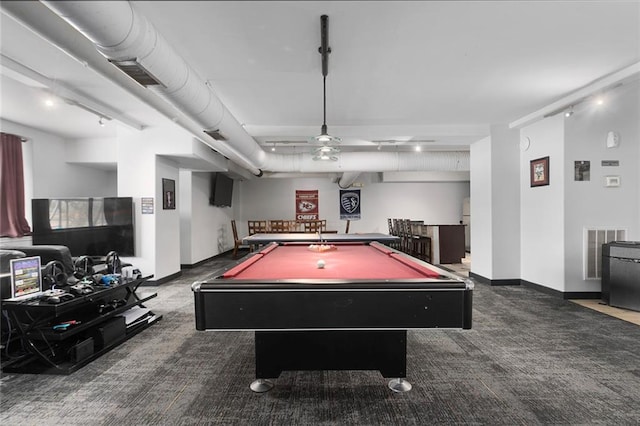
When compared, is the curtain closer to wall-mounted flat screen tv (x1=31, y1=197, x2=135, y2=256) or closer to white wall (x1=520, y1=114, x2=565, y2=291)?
wall-mounted flat screen tv (x1=31, y1=197, x2=135, y2=256)

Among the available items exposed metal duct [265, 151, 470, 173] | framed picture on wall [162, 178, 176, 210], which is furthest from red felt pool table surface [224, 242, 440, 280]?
exposed metal duct [265, 151, 470, 173]

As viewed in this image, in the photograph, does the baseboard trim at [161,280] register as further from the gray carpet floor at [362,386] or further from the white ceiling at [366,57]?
the white ceiling at [366,57]

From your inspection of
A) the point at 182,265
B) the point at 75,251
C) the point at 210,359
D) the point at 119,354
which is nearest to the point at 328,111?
the point at 210,359

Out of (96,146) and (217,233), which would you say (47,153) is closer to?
(96,146)

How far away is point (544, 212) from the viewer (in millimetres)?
4688

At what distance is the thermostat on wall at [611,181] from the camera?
4328 millimetres

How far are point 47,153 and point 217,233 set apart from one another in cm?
415

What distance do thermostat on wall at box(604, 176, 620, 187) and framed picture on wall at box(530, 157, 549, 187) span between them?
67 cm

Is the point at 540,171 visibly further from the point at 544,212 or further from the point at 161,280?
the point at 161,280

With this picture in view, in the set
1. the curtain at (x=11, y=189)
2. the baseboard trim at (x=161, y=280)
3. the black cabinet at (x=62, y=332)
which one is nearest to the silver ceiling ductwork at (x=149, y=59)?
the black cabinet at (x=62, y=332)

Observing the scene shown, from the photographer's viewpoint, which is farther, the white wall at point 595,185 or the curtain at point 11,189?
the curtain at point 11,189

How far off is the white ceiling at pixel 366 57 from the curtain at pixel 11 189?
44cm

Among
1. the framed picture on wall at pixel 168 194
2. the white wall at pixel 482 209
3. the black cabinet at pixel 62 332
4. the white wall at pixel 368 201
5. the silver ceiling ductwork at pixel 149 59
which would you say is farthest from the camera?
the white wall at pixel 368 201

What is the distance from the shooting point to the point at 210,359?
2629 millimetres
